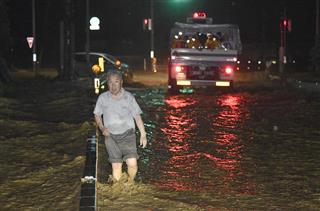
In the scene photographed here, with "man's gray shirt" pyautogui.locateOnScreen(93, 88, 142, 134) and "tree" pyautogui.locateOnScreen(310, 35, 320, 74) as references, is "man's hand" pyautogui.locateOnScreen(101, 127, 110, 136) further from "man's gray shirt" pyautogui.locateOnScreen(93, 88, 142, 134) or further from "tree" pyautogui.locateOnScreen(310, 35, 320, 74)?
"tree" pyautogui.locateOnScreen(310, 35, 320, 74)

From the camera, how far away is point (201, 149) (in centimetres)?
1088

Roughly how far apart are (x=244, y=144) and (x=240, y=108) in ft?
20.4

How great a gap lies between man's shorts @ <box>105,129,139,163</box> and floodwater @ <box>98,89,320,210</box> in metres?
0.42

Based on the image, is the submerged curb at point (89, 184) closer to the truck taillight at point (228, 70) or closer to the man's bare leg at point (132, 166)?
the man's bare leg at point (132, 166)

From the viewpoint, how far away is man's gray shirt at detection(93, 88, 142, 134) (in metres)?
7.37

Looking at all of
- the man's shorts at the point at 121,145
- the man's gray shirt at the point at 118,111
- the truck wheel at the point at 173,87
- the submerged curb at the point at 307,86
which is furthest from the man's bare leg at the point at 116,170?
the submerged curb at the point at 307,86

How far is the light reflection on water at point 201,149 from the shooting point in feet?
26.9

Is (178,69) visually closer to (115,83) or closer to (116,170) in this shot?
(116,170)

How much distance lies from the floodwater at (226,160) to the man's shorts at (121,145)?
0.42 meters

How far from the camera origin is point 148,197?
7.33 metres

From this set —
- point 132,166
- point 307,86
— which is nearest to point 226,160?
point 132,166

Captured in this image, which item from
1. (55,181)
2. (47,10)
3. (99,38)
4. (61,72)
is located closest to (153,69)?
(61,72)

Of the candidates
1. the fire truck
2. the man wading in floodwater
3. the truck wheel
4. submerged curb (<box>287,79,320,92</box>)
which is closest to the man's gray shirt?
the man wading in floodwater

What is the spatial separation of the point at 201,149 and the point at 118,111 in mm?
3791
